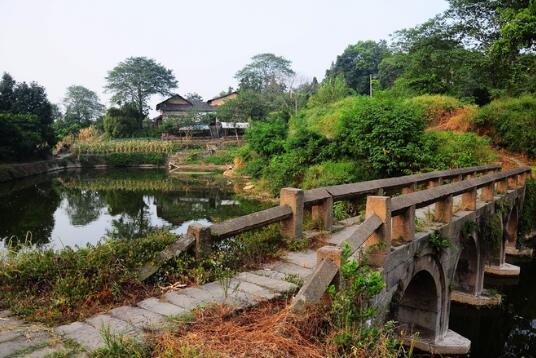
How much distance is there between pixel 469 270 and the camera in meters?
11.5

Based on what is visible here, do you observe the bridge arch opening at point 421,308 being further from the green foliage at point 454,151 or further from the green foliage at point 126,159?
the green foliage at point 126,159

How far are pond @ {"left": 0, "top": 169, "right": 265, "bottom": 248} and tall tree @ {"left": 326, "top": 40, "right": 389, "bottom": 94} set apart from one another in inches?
1022

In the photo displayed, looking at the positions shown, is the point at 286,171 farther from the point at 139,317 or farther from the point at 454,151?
the point at 139,317

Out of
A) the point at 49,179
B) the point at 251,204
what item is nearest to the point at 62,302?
the point at 251,204

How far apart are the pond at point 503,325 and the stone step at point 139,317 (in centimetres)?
915

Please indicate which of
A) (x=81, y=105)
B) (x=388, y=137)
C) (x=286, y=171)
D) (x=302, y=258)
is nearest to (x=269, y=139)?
(x=286, y=171)

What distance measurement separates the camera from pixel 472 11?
88.4 ft

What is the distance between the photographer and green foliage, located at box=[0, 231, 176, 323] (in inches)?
150

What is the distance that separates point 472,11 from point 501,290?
20867 millimetres

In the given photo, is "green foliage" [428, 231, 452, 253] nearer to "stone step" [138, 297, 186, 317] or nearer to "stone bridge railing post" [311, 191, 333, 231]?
"stone bridge railing post" [311, 191, 333, 231]

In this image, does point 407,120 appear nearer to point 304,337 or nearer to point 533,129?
point 533,129

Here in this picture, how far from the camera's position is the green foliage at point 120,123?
5669 cm

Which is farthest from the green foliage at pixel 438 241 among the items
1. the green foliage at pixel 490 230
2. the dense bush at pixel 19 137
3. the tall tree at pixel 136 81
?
the tall tree at pixel 136 81

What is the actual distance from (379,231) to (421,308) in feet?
13.6
